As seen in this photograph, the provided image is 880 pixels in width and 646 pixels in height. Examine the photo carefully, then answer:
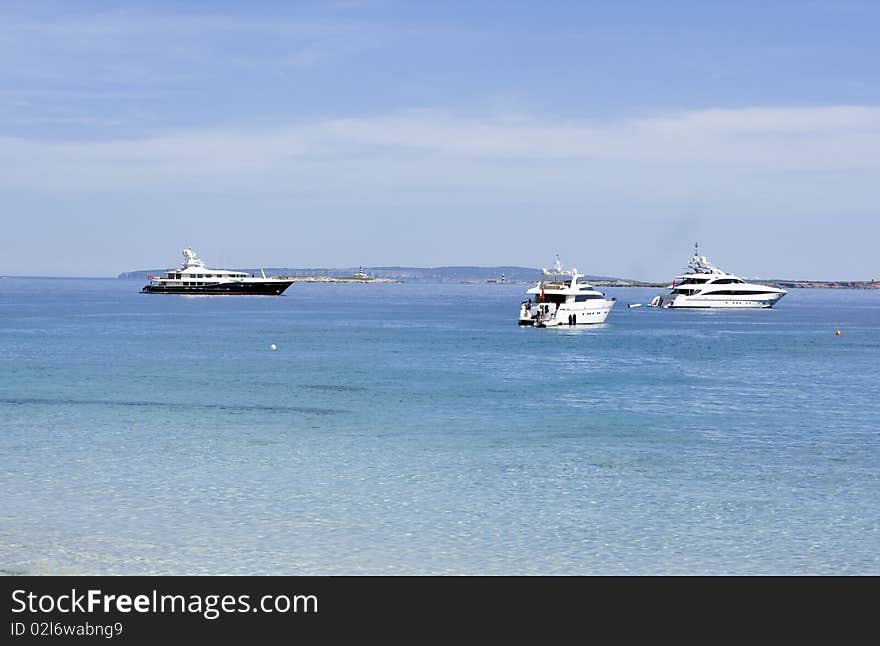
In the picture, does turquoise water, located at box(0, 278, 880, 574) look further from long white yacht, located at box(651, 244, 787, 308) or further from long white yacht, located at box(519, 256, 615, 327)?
long white yacht, located at box(651, 244, 787, 308)

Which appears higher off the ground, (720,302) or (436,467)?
(720,302)

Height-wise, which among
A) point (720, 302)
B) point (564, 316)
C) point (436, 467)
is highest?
point (720, 302)

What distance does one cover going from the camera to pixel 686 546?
83.7ft

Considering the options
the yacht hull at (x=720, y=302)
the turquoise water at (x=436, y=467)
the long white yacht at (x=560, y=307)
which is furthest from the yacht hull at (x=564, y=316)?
the yacht hull at (x=720, y=302)

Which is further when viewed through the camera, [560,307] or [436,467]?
[560,307]

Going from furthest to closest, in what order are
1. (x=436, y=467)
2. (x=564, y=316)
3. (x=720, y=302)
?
(x=720, y=302)
(x=564, y=316)
(x=436, y=467)

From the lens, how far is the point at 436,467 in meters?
35.7

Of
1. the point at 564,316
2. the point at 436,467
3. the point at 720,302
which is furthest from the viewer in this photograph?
the point at 720,302

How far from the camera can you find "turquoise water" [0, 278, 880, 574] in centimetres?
2481

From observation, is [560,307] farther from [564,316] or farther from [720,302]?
[720,302]

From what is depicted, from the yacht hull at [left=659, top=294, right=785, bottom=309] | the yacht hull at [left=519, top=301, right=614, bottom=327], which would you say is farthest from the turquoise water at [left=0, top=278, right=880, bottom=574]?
the yacht hull at [left=659, top=294, right=785, bottom=309]

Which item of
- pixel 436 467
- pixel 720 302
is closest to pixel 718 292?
pixel 720 302
